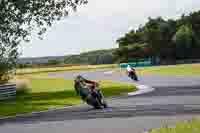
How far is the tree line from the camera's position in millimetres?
107312

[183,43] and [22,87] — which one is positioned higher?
[183,43]

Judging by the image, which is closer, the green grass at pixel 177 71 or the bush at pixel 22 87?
the bush at pixel 22 87

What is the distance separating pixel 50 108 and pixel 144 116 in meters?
7.02

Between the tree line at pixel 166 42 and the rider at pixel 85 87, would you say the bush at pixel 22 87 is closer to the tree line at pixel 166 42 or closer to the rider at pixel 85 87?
the rider at pixel 85 87

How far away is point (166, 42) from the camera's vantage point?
364ft

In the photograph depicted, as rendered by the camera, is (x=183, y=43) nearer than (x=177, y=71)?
No

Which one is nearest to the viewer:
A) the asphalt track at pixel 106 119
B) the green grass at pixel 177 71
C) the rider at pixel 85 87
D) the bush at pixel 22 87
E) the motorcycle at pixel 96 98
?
the asphalt track at pixel 106 119

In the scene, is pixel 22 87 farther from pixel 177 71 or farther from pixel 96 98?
pixel 177 71

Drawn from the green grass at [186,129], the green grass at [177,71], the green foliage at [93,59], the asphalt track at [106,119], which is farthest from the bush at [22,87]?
the green foliage at [93,59]

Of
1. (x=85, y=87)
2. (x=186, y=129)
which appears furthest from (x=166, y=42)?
(x=186, y=129)

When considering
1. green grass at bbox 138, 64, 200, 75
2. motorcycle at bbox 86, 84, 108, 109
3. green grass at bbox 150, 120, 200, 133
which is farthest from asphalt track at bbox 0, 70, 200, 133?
green grass at bbox 138, 64, 200, 75

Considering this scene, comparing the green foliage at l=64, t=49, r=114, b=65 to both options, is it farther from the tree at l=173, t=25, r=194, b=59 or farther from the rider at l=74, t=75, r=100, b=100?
the rider at l=74, t=75, r=100, b=100

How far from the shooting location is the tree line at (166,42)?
352 ft

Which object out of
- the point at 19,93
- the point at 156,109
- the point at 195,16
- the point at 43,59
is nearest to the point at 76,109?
the point at 156,109
